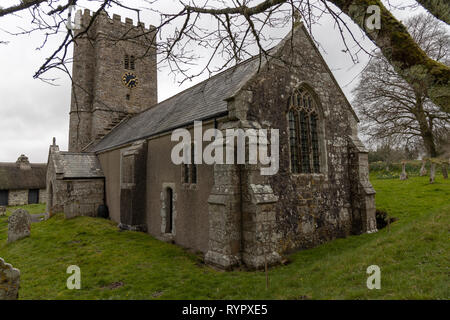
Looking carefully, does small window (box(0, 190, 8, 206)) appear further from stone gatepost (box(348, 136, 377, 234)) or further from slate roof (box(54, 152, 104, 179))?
stone gatepost (box(348, 136, 377, 234))

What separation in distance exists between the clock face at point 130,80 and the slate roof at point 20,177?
20.3m

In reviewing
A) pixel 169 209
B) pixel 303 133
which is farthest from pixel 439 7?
pixel 169 209

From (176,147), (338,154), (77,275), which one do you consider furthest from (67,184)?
(338,154)

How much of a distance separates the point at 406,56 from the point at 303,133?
7.29 meters

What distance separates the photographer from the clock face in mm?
24797

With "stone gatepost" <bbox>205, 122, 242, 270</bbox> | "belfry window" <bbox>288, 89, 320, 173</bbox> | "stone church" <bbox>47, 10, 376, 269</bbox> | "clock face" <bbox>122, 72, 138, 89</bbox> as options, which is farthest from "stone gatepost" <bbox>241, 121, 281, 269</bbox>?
"clock face" <bbox>122, 72, 138, 89</bbox>

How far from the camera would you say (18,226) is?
13.2 m

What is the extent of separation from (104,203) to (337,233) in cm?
1579

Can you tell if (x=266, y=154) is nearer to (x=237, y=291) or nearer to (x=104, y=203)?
(x=237, y=291)

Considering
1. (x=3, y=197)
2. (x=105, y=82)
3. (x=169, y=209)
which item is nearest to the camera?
(x=169, y=209)

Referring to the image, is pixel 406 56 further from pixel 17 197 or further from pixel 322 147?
pixel 17 197

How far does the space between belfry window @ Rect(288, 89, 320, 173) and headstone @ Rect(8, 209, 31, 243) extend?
13539 mm

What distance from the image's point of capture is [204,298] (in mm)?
6004

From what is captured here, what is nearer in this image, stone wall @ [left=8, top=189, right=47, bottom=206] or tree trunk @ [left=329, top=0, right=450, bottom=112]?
tree trunk @ [left=329, top=0, right=450, bottom=112]
